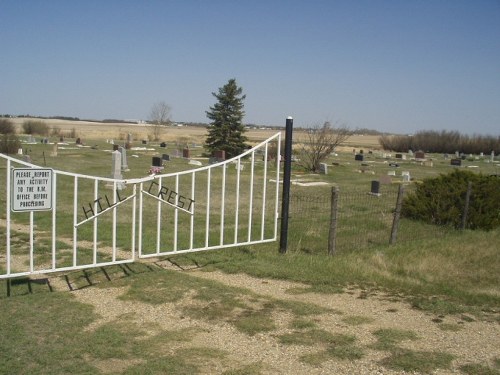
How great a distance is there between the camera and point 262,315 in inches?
215

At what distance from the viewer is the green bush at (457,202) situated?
12305 mm

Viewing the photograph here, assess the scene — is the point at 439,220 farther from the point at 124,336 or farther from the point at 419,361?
the point at 124,336

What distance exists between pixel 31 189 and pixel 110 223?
5377 millimetres

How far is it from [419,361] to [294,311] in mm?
1608

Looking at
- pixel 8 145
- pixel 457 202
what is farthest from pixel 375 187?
pixel 8 145

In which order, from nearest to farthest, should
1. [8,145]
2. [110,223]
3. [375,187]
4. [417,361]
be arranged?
1. [417,361]
2. [110,223]
3. [375,187]
4. [8,145]

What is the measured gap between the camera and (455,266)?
8.83 meters

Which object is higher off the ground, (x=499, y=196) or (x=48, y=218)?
(x=499, y=196)

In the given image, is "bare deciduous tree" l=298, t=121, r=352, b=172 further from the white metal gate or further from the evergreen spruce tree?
the white metal gate

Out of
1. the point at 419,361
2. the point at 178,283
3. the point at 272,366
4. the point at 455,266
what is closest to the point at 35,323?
the point at 178,283

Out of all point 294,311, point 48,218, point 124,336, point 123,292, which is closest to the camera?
point 124,336

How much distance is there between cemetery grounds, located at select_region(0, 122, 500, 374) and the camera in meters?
4.30

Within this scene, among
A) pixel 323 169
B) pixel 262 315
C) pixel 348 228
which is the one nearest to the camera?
pixel 262 315

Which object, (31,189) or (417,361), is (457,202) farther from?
(31,189)
